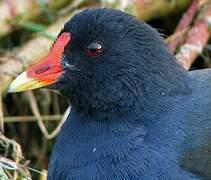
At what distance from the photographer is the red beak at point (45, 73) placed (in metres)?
2.89

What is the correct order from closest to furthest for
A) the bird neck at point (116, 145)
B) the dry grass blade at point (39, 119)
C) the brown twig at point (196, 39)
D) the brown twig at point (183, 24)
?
the bird neck at point (116, 145)
the dry grass blade at point (39, 119)
the brown twig at point (196, 39)
the brown twig at point (183, 24)

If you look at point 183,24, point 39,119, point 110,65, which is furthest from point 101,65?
point 183,24

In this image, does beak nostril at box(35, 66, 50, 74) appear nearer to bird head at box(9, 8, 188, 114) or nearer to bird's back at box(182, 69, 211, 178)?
bird head at box(9, 8, 188, 114)

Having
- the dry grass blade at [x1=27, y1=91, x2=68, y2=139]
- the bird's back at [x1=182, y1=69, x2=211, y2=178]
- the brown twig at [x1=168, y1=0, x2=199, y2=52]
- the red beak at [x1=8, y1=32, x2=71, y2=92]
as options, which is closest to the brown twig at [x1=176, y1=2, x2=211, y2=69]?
the brown twig at [x1=168, y1=0, x2=199, y2=52]

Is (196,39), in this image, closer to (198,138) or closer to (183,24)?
(183,24)

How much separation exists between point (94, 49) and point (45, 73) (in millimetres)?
200

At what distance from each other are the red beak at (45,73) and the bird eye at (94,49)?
0.27 feet

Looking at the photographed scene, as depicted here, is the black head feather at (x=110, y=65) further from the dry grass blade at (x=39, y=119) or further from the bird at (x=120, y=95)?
the dry grass blade at (x=39, y=119)

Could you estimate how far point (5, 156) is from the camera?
11.1 ft

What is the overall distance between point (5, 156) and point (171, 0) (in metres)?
1.57

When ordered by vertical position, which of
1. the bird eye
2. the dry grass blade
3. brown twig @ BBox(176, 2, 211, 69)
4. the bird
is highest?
the bird eye

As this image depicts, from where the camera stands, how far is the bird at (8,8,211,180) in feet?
9.41

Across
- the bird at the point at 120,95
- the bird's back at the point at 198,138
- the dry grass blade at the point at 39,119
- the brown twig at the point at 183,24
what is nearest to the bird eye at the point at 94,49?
the bird at the point at 120,95

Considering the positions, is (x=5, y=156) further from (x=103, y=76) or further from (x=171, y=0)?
(x=171, y=0)
